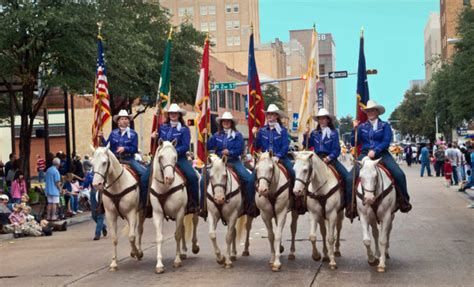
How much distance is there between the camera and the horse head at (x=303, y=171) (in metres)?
12.3

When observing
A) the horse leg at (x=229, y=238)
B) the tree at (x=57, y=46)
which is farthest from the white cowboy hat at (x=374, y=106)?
the tree at (x=57, y=46)

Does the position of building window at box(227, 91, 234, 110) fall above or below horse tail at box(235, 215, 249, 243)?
above

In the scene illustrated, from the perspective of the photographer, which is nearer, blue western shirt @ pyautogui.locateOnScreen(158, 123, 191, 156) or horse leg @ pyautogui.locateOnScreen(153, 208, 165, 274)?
horse leg @ pyautogui.locateOnScreen(153, 208, 165, 274)

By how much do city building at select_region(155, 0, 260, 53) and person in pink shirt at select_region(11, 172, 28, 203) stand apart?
11009 centimetres

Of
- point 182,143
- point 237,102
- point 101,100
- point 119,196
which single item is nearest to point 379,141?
point 182,143

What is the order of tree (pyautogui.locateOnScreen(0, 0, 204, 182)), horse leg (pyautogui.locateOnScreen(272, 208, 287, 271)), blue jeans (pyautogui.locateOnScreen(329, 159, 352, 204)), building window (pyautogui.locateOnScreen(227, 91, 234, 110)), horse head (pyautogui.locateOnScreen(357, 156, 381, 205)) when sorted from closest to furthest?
horse head (pyautogui.locateOnScreen(357, 156, 381, 205)), horse leg (pyautogui.locateOnScreen(272, 208, 287, 271)), blue jeans (pyautogui.locateOnScreen(329, 159, 352, 204)), tree (pyautogui.locateOnScreen(0, 0, 204, 182)), building window (pyautogui.locateOnScreen(227, 91, 234, 110))

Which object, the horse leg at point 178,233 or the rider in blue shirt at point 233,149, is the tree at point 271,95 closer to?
the rider in blue shirt at point 233,149

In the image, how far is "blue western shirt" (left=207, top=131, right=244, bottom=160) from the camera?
45.3 feet

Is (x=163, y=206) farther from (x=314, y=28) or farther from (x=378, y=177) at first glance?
(x=314, y=28)

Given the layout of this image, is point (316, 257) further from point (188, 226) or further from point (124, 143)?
point (124, 143)

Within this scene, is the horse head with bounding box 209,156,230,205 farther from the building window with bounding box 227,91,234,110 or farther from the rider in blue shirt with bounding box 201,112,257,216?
the building window with bounding box 227,91,234,110

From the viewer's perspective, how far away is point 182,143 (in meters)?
13.8

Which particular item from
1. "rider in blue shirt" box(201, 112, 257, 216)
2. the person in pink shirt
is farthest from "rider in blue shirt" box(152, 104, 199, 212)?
the person in pink shirt

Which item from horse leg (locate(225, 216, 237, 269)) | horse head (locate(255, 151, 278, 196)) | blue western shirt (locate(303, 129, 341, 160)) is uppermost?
blue western shirt (locate(303, 129, 341, 160))
